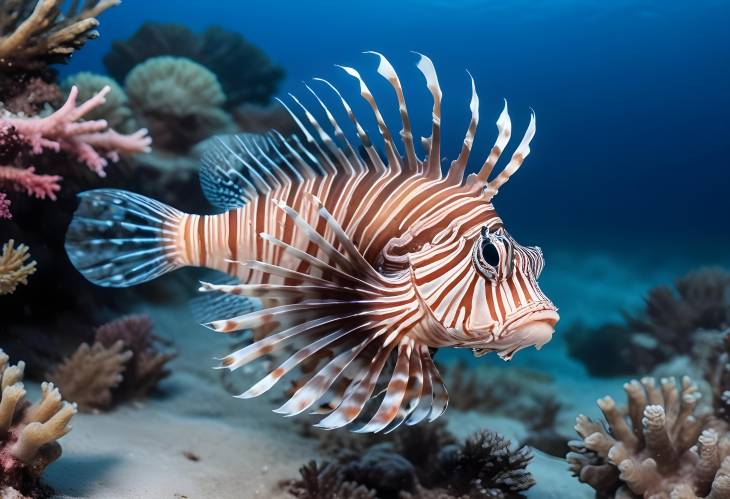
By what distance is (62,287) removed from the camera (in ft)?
16.4

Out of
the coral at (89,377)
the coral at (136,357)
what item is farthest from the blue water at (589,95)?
the coral at (89,377)

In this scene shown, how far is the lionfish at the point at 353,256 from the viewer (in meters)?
2.06

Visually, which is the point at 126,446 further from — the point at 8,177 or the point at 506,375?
the point at 506,375

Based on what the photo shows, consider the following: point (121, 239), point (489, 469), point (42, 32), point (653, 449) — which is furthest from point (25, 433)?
point (653, 449)

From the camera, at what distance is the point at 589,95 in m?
41.1

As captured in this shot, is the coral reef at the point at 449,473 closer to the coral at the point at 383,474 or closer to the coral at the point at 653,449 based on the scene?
the coral at the point at 383,474

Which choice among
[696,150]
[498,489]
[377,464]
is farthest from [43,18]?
[696,150]

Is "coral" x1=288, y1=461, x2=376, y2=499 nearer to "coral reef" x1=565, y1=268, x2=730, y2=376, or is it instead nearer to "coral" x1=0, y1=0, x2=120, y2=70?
"coral" x1=0, y1=0, x2=120, y2=70

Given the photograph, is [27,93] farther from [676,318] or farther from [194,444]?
[676,318]

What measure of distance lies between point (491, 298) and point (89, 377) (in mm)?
3356

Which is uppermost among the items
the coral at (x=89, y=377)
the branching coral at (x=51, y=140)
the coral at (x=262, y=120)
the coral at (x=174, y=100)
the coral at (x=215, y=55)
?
the coral at (x=215, y=55)

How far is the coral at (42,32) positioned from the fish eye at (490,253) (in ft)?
10.1

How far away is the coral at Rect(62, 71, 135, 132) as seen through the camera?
5.96 m

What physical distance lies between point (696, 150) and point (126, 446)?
139ft
